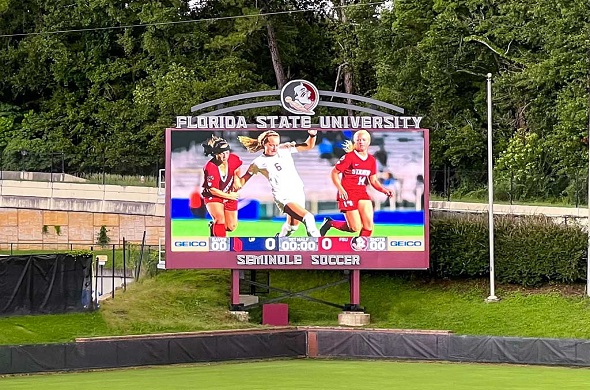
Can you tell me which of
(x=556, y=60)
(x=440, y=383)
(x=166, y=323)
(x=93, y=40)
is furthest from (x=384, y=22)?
(x=440, y=383)

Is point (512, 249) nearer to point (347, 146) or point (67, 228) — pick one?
point (347, 146)

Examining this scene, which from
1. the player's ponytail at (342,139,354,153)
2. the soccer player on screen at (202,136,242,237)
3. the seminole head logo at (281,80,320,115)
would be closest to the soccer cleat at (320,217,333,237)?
the player's ponytail at (342,139,354,153)

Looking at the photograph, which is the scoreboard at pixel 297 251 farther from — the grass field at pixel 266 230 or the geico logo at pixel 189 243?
the grass field at pixel 266 230

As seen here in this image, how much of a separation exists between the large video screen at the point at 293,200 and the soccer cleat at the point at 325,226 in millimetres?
29

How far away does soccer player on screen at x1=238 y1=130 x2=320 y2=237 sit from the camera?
37250 mm

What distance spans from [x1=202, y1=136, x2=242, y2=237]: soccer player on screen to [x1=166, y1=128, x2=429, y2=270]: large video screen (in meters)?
0.03

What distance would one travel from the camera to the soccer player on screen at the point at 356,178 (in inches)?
1468

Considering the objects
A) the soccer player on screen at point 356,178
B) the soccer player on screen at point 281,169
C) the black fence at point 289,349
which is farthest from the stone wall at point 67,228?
the soccer player on screen at point 356,178

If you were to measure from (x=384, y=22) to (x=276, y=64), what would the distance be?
8249 millimetres

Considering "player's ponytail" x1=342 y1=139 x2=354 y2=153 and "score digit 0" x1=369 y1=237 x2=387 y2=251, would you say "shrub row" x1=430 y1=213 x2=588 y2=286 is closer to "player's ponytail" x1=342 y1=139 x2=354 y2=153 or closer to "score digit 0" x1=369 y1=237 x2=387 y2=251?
"score digit 0" x1=369 y1=237 x2=387 y2=251

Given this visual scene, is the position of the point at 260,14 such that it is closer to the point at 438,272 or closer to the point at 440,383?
the point at 438,272

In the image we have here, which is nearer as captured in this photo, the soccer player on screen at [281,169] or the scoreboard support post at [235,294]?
the soccer player on screen at [281,169]

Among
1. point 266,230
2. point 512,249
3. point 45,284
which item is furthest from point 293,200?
point 512,249

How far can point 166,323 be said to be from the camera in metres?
37.5
